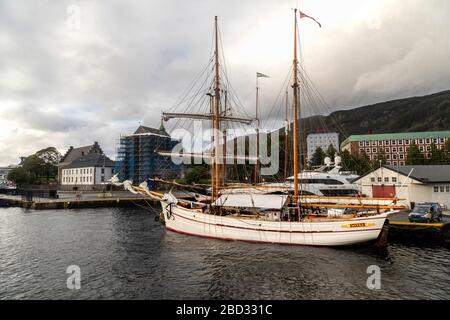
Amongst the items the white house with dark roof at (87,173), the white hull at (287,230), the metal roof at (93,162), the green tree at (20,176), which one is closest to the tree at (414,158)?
the white hull at (287,230)

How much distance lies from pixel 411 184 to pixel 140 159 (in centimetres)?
9292

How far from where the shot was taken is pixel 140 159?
107438mm

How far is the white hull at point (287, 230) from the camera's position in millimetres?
22672

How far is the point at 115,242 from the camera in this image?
86.2 feet

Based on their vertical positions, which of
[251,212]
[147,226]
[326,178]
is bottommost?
[147,226]

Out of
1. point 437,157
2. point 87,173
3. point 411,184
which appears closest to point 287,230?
point 411,184

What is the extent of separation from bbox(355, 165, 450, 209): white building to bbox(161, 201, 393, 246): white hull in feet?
50.5

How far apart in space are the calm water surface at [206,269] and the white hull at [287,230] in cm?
101

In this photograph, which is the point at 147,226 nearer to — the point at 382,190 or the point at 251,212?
the point at 251,212

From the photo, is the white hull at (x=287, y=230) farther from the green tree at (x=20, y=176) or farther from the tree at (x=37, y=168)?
the tree at (x=37, y=168)
